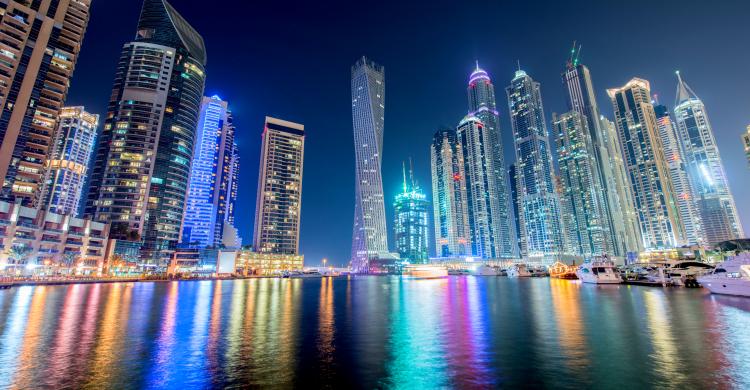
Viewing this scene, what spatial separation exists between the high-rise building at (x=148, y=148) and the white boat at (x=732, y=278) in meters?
184

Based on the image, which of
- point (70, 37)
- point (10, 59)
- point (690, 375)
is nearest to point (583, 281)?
point (690, 375)

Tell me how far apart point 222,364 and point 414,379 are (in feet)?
30.5

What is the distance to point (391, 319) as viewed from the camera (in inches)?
1222

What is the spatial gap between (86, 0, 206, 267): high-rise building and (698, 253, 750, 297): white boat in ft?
602

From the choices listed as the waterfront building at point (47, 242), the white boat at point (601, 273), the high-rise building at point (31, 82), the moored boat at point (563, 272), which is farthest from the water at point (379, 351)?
the high-rise building at point (31, 82)

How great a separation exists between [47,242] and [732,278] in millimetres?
171760

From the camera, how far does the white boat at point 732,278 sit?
4446 centimetres

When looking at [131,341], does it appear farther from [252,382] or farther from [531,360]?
[531,360]

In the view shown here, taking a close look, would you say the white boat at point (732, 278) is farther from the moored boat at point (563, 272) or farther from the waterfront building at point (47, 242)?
the waterfront building at point (47, 242)

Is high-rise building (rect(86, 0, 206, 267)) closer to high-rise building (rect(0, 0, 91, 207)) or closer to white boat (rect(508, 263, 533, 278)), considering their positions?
high-rise building (rect(0, 0, 91, 207))

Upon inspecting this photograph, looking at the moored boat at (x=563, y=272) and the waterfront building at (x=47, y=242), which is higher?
the waterfront building at (x=47, y=242)

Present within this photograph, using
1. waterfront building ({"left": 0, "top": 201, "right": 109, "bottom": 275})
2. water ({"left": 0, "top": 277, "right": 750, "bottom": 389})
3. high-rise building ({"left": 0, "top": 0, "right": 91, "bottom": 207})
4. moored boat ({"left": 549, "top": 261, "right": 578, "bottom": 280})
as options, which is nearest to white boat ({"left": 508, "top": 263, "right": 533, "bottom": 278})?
moored boat ({"left": 549, "top": 261, "right": 578, "bottom": 280})

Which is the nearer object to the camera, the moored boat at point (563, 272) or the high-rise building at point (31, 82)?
the high-rise building at point (31, 82)

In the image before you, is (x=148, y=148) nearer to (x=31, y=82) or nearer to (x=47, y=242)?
(x=31, y=82)
